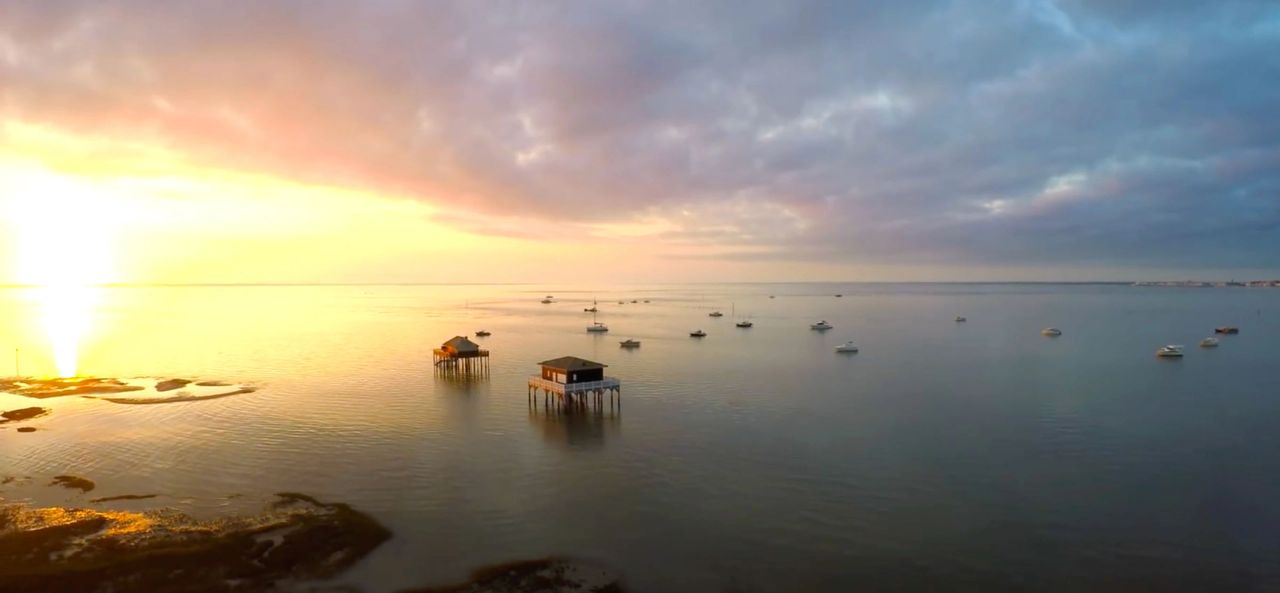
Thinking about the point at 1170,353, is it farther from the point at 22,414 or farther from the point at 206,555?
the point at 22,414

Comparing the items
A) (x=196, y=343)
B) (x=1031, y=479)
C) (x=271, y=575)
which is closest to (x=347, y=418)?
(x=271, y=575)

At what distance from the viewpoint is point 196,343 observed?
330ft

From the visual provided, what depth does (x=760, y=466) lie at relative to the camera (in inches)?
1419

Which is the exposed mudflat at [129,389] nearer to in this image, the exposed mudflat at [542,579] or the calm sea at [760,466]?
the calm sea at [760,466]

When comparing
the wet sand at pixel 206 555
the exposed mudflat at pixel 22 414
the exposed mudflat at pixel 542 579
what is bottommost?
the exposed mudflat at pixel 542 579

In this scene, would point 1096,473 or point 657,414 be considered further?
point 657,414

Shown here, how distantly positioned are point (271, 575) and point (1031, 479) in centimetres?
3602

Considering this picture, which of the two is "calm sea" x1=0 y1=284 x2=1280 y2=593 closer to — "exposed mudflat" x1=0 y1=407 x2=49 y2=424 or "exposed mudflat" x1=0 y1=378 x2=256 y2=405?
"exposed mudflat" x1=0 y1=407 x2=49 y2=424

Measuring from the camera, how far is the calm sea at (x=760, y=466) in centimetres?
2477

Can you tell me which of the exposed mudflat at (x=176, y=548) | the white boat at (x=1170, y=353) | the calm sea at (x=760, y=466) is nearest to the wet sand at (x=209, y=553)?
the exposed mudflat at (x=176, y=548)

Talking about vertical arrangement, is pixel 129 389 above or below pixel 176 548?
above

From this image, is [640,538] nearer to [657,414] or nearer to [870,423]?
[657,414]

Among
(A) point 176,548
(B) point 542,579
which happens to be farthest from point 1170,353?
(A) point 176,548

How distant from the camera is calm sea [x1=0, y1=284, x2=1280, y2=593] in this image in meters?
24.8
